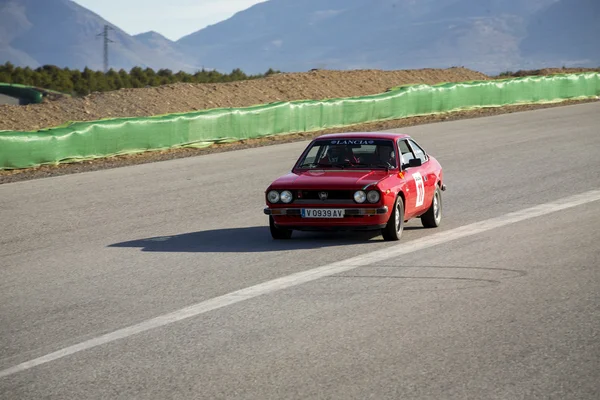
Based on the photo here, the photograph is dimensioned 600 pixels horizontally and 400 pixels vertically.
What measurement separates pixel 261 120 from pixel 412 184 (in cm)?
1892

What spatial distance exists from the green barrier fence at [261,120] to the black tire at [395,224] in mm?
13202

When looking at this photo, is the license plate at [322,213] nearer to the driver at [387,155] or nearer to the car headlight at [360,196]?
the car headlight at [360,196]

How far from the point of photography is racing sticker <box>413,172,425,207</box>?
504 inches

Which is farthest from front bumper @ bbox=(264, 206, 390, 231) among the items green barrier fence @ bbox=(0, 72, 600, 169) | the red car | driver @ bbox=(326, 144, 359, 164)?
green barrier fence @ bbox=(0, 72, 600, 169)

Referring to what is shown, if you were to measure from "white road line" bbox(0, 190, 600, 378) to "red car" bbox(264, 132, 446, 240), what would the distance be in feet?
1.45

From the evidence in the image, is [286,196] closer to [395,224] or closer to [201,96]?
[395,224]

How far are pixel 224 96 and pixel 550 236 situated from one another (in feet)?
114

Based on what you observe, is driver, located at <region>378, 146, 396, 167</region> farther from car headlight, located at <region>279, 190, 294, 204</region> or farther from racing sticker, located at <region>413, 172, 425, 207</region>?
car headlight, located at <region>279, 190, 294, 204</region>

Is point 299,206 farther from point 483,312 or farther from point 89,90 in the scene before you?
point 89,90

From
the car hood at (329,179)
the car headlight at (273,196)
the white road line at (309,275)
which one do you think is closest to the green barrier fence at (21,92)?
the white road line at (309,275)

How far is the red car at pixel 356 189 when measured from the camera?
38.8ft

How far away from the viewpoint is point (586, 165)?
69.0 ft

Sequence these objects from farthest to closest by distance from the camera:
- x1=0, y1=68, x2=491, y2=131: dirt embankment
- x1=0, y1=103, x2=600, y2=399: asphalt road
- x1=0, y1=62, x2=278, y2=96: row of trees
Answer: x1=0, y1=62, x2=278, y2=96: row of trees < x1=0, y1=68, x2=491, y2=131: dirt embankment < x1=0, y1=103, x2=600, y2=399: asphalt road

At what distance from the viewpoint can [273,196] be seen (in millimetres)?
12047
